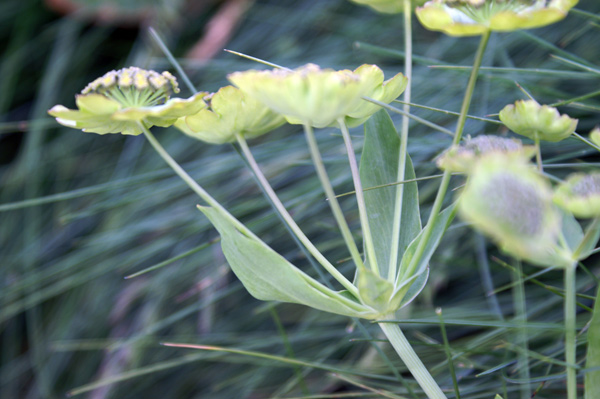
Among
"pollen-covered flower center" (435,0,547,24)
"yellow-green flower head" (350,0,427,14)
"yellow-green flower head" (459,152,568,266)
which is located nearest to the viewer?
"yellow-green flower head" (459,152,568,266)

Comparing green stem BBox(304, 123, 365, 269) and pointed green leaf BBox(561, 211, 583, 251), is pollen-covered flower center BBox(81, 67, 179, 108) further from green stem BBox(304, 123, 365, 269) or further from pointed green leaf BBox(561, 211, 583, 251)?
pointed green leaf BBox(561, 211, 583, 251)

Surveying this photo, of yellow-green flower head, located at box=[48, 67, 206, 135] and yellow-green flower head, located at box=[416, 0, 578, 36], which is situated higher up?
yellow-green flower head, located at box=[48, 67, 206, 135]

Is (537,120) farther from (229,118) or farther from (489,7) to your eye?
(229,118)

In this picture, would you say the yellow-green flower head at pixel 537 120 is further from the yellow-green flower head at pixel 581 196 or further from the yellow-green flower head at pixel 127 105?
the yellow-green flower head at pixel 127 105

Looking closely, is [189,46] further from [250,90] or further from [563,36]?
[250,90]

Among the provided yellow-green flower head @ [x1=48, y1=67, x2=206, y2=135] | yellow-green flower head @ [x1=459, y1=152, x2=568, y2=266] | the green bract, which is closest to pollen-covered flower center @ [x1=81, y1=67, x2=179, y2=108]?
yellow-green flower head @ [x1=48, y1=67, x2=206, y2=135]

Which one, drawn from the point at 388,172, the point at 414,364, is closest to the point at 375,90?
the point at 388,172

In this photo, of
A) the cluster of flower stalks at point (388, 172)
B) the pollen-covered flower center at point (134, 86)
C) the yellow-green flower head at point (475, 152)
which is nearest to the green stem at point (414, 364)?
the cluster of flower stalks at point (388, 172)
